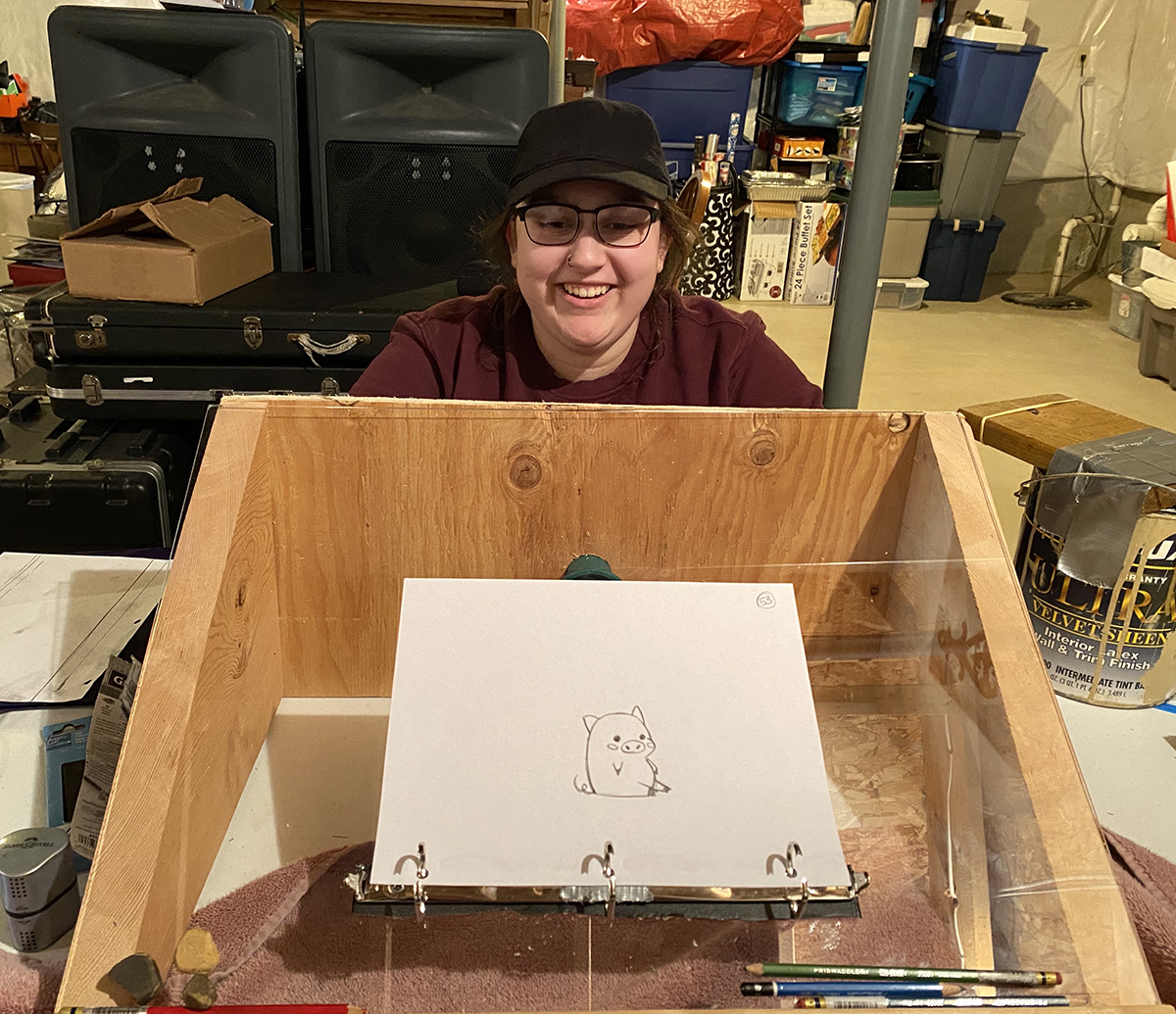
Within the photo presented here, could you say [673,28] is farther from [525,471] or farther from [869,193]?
[525,471]

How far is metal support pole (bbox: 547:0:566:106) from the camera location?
6.45ft

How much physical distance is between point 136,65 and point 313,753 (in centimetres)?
191

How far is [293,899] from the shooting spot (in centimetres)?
61

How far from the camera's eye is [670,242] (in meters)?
1.13

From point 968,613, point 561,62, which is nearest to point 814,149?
point 561,62

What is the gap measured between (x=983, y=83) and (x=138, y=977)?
4451 millimetres

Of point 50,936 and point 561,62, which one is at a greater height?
point 561,62

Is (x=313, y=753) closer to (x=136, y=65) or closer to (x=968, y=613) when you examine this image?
(x=968, y=613)

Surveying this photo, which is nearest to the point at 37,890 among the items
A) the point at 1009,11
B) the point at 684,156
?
the point at 684,156

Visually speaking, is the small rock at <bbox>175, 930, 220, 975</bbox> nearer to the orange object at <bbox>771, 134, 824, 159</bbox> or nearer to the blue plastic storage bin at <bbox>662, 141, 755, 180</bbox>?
the blue plastic storage bin at <bbox>662, 141, 755, 180</bbox>

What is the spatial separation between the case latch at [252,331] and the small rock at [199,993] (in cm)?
152

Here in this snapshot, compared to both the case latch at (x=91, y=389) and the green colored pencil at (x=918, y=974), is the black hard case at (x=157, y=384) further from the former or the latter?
the green colored pencil at (x=918, y=974)

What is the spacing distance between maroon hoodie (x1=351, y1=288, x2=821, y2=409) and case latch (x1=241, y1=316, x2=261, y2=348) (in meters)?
0.75

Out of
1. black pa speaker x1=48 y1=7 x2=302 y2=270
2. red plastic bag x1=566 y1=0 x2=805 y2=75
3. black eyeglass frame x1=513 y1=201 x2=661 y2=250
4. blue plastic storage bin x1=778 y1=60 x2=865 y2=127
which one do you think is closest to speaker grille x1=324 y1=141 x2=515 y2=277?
black pa speaker x1=48 y1=7 x2=302 y2=270
